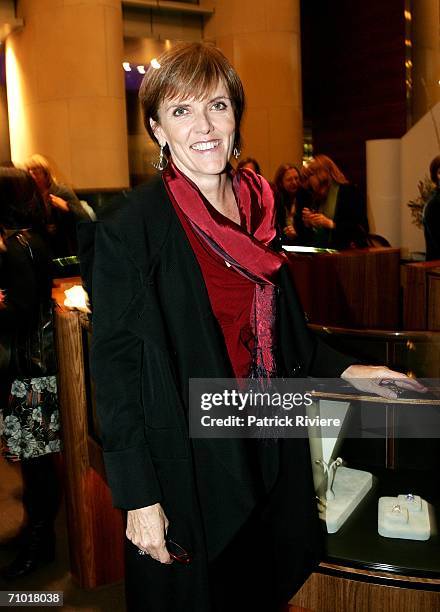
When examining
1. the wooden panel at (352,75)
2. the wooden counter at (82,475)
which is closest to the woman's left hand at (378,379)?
the wooden counter at (82,475)

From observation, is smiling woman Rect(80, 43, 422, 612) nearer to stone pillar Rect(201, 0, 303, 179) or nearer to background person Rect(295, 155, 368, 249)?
background person Rect(295, 155, 368, 249)

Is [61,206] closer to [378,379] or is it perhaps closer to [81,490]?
[81,490]

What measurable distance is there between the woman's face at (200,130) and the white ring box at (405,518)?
1.23m

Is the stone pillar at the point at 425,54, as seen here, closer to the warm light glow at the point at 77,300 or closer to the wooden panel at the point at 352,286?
the wooden panel at the point at 352,286

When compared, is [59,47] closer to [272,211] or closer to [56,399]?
[56,399]

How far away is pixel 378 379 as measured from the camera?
1630 millimetres

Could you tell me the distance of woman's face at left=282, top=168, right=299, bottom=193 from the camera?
623cm

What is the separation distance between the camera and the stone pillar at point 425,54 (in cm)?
1062

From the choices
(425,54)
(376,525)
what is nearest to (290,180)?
(376,525)

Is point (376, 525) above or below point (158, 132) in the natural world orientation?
below

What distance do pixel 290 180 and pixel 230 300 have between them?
499cm

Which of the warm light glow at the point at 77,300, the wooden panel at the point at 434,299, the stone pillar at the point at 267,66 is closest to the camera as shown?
the warm light glow at the point at 77,300

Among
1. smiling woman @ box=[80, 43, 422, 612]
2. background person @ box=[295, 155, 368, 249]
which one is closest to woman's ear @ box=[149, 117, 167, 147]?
smiling woman @ box=[80, 43, 422, 612]

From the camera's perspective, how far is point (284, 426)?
1.57 m
